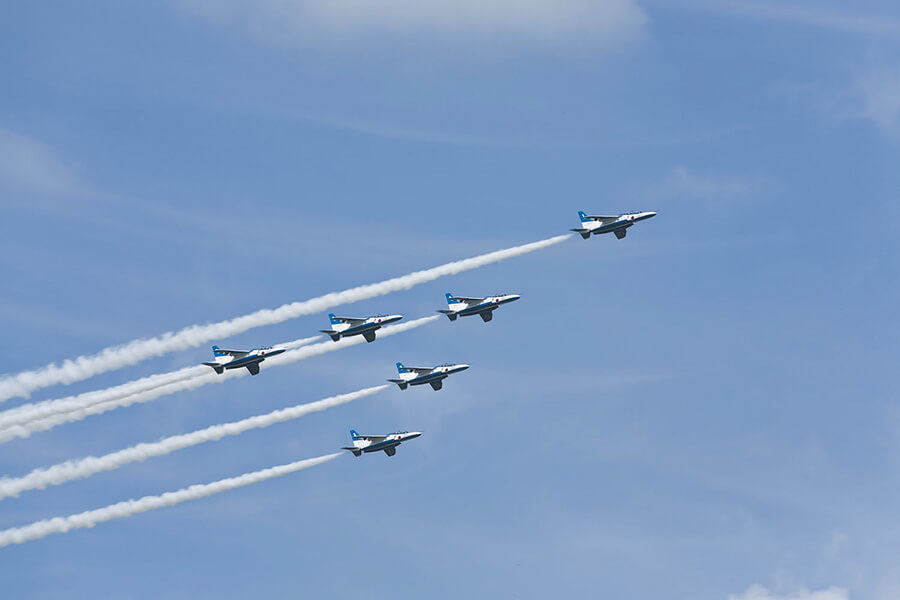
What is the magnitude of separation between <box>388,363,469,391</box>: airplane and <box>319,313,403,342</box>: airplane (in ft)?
20.2

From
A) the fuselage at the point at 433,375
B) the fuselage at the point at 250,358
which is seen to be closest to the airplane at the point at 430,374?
the fuselage at the point at 433,375

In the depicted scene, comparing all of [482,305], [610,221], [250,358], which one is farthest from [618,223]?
[250,358]

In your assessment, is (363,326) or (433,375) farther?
(433,375)

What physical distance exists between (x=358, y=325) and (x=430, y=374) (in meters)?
9.72

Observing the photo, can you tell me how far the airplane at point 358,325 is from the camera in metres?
127

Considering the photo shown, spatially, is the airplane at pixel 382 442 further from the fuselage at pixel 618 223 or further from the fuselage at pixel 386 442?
the fuselage at pixel 618 223

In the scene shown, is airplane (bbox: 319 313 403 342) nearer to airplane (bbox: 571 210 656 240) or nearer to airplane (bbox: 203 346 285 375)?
airplane (bbox: 203 346 285 375)

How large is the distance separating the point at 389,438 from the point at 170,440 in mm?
25105

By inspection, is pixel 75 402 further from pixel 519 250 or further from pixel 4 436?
pixel 519 250

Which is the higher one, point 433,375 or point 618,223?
point 618,223

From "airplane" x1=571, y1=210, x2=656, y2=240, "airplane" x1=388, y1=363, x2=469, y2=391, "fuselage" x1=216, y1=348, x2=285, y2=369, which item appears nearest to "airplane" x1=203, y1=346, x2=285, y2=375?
"fuselage" x1=216, y1=348, x2=285, y2=369

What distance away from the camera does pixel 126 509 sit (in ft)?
404

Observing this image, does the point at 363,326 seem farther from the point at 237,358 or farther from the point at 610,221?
the point at 610,221

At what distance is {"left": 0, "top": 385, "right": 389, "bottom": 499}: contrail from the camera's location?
4732 inches
